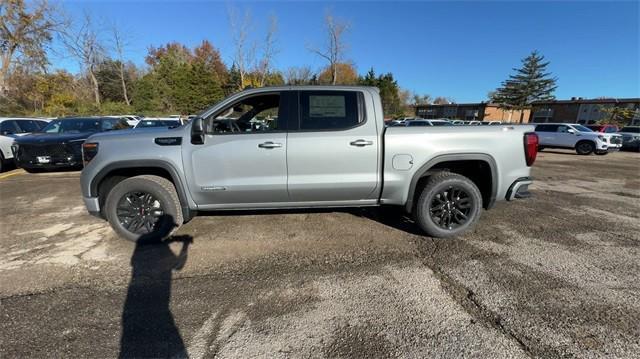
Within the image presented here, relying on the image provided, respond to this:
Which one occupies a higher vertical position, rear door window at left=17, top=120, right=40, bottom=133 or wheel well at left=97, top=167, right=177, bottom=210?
rear door window at left=17, top=120, right=40, bottom=133

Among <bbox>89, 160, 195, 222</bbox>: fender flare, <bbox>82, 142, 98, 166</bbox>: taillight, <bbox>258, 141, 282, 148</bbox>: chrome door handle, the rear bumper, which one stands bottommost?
the rear bumper

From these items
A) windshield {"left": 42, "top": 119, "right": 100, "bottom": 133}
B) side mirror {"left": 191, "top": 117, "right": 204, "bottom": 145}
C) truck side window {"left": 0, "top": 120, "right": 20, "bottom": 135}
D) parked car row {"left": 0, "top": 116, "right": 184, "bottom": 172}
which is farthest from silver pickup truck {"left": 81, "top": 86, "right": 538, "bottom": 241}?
truck side window {"left": 0, "top": 120, "right": 20, "bottom": 135}

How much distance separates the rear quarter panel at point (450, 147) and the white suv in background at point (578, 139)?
634 inches

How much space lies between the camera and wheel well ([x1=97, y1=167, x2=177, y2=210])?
12.0 feet

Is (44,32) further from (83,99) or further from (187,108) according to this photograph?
(187,108)

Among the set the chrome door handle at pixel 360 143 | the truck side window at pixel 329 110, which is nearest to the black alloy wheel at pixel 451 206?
the chrome door handle at pixel 360 143

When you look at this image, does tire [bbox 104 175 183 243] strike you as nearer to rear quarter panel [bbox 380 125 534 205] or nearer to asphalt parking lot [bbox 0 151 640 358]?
asphalt parking lot [bbox 0 151 640 358]

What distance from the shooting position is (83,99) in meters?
34.1

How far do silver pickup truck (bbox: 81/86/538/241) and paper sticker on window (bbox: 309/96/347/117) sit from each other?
0.01m

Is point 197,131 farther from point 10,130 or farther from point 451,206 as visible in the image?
point 10,130

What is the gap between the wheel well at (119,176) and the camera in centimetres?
367

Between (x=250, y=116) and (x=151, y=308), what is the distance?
8.18 feet

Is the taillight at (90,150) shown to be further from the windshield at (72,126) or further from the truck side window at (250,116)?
the windshield at (72,126)

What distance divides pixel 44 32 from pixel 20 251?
36.7m
